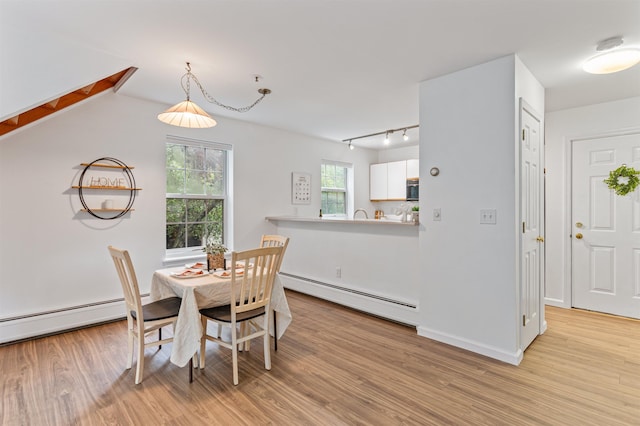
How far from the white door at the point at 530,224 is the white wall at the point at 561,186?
1097 mm

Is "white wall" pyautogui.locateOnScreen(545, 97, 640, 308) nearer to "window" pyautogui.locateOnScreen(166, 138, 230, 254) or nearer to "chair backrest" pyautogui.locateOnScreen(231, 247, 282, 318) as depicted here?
"chair backrest" pyautogui.locateOnScreen(231, 247, 282, 318)

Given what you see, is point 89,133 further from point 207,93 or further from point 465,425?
point 465,425

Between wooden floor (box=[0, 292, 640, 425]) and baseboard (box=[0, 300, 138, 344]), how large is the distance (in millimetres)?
112

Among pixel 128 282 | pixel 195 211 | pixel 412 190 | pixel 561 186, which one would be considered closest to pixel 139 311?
pixel 128 282

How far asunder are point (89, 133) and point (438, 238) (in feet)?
12.0

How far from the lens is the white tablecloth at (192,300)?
225 centimetres

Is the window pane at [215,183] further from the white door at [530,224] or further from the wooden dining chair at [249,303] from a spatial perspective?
the white door at [530,224]

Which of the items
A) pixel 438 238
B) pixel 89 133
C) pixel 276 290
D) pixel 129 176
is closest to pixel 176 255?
A: pixel 129 176

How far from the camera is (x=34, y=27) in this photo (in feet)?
7.38

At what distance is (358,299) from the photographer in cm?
385

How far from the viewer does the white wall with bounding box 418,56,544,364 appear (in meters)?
2.59

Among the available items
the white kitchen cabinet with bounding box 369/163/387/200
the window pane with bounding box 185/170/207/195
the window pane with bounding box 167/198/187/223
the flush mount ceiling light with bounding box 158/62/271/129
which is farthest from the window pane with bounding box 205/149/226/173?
the white kitchen cabinet with bounding box 369/163/387/200

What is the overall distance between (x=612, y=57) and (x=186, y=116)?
3.31 metres

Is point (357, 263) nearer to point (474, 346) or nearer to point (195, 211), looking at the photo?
point (474, 346)
